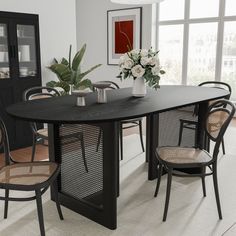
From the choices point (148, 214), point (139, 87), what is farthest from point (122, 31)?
point (148, 214)

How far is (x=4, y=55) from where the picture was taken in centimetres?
406

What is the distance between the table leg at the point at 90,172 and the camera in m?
2.29

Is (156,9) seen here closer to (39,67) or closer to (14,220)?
(39,67)

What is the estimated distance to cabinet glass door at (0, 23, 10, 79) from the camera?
3965 millimetres

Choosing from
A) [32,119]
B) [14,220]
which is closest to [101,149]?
[32,119]

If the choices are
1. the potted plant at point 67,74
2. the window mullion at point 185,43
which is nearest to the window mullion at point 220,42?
the window mullion at point 185,43

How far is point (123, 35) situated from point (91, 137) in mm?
5191

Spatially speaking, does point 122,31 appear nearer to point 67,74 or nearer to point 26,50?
point 67,74

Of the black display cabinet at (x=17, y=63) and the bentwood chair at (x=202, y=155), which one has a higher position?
the black display cabinet at (x=17, y=63)

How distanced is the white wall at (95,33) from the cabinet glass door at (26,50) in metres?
3.26

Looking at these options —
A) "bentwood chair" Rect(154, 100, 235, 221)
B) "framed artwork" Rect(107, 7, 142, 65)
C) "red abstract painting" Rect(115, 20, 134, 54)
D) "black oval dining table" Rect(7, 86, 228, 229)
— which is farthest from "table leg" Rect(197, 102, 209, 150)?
"red abstract painting" Rect(115, 20, 134, 54)

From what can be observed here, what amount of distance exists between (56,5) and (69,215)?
325cm

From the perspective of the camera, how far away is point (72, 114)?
226cm

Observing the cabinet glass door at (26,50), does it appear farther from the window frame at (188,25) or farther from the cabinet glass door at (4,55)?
the window frame at (188,25)
